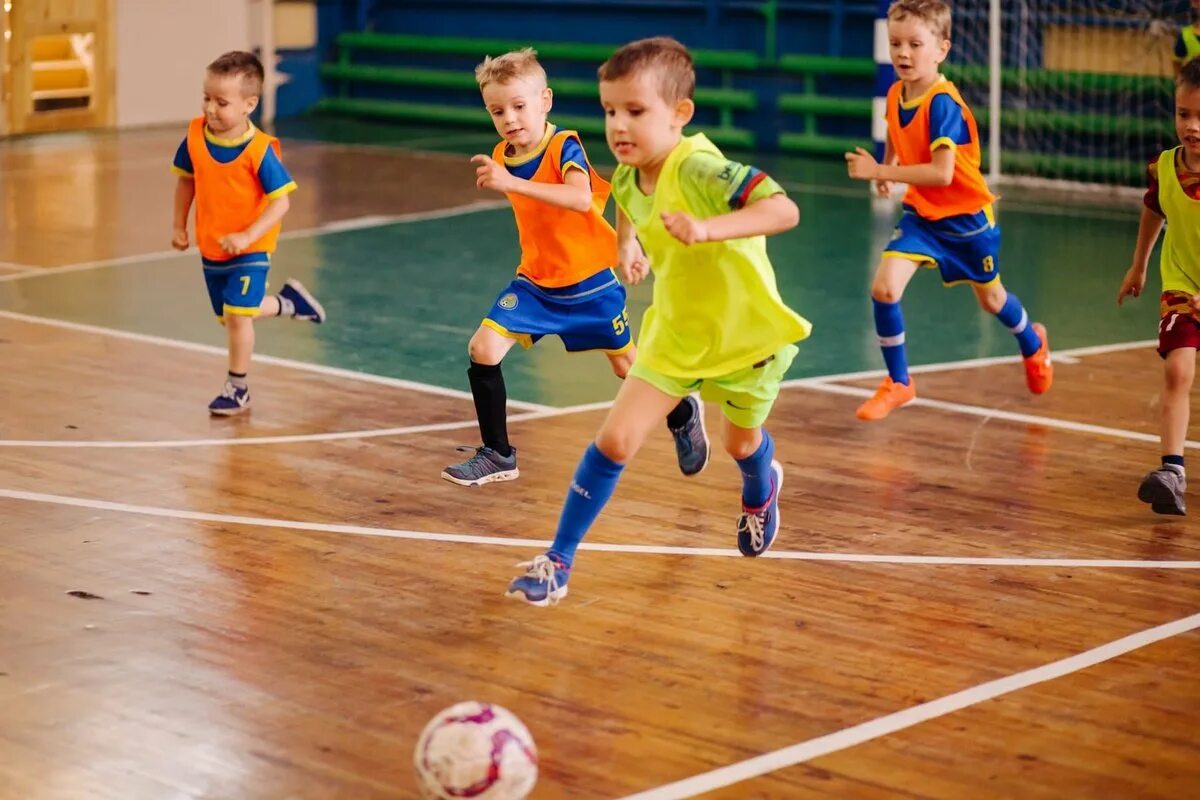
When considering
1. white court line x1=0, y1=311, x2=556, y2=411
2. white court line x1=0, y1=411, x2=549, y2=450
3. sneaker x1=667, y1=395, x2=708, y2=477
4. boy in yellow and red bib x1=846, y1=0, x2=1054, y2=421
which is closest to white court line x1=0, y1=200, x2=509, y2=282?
white court line x1=0, y1=311, x2=556, y2=411

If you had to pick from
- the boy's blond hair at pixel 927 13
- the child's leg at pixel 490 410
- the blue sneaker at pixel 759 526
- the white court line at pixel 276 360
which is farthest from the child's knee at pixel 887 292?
the blue sneaker at pixel 759 526

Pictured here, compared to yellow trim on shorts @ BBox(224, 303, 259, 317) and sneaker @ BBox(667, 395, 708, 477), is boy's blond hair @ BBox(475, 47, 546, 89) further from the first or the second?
yellow trim on shorts @ BBox(224, 303, 259, 317)

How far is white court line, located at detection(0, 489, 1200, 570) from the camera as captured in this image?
5238 millimetres

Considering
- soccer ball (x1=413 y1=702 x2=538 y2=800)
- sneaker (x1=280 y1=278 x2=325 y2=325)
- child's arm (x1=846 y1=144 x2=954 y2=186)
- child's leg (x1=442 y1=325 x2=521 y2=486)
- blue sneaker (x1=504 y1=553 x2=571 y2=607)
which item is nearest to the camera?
soccer ball (x1=413 y1=702 x2=538 y2=800)

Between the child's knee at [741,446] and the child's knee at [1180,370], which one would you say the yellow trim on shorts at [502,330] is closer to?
the child's knee at [741,446]

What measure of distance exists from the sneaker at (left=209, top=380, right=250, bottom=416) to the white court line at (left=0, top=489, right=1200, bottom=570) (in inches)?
47.2

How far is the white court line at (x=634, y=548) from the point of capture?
5.24m

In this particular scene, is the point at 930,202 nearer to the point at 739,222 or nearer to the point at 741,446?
the point at 741,446

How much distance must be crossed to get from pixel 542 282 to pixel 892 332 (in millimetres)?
1558

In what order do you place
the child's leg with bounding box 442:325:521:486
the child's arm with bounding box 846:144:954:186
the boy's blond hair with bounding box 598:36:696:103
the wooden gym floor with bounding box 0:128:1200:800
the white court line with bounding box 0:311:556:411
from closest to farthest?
the wooden gym floor with bounding box 0:128:1200:800 < the boy's blond hair with bounding box 598:36:696:103 < the child's leg with bounding box 442:325:521:486 < the child's arm with bounding box 846:144:954:186 < the white court line with bounding box 0:311:556:411

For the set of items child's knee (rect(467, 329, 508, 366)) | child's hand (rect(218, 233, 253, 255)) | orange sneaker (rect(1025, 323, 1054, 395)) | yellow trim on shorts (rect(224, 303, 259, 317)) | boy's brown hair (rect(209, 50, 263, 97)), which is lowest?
orange sneaker (rect(1025, 323, 1054, 395))

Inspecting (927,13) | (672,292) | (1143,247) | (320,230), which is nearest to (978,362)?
(927,13)

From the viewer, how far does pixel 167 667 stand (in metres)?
4.35

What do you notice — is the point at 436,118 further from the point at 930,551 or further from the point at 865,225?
the point at 930,551
